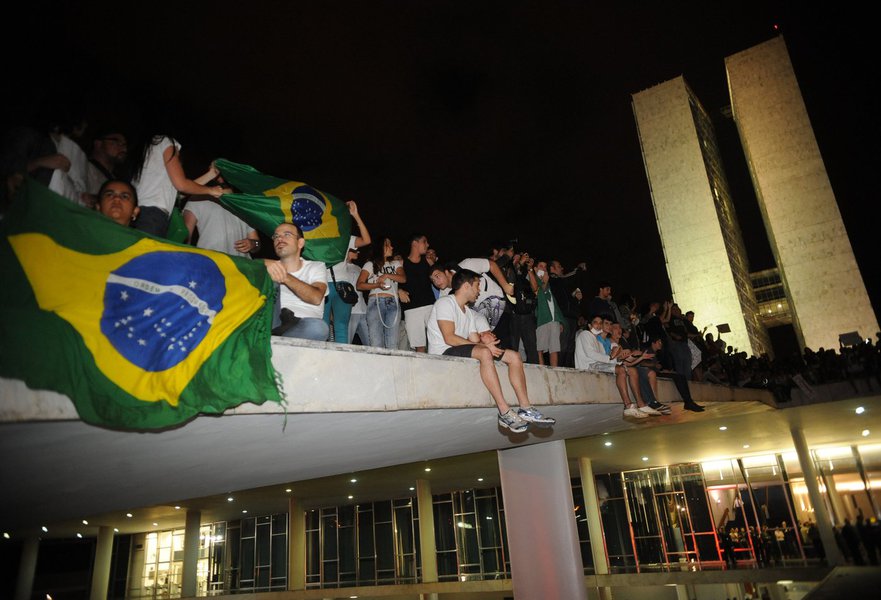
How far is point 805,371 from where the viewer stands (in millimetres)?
13594

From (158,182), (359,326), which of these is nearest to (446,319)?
(359,326)

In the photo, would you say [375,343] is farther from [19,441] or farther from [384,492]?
[384,492]

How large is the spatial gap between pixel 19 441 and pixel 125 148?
233 cm

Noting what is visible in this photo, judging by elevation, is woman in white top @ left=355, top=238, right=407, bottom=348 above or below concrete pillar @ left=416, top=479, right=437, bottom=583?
above

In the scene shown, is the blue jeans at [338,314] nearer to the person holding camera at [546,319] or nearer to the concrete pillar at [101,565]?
the person holding camera at [546,319]

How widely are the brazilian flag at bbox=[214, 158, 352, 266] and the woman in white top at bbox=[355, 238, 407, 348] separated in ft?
1.41

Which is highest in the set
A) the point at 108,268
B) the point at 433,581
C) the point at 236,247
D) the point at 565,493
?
the point at 236,247

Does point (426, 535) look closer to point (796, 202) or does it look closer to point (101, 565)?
point (101, 565)

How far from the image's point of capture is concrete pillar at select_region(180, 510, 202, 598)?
21422 mm

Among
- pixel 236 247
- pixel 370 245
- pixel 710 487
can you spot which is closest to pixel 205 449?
pixel 236 247

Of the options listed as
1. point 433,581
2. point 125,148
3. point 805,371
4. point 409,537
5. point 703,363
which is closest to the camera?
point 125,148

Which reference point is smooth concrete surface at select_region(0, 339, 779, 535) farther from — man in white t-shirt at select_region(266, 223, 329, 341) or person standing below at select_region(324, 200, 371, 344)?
person standing below at select_region(324, 200, 371, 344)

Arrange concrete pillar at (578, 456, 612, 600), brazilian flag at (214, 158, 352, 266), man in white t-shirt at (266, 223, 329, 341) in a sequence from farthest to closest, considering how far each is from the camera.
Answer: concrete pillar at (578, 456, 612, 600), brazilian flag at (214, 158, 352, 266), man in white t-shirt at (266, 223, 329, 341)

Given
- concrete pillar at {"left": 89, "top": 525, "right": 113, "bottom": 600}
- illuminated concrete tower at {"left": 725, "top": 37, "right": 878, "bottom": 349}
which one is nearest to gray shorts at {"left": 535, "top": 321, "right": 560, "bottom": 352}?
concrete pillar at {"left": 89, "top": 525, "right": 113, "bottom": 600}
